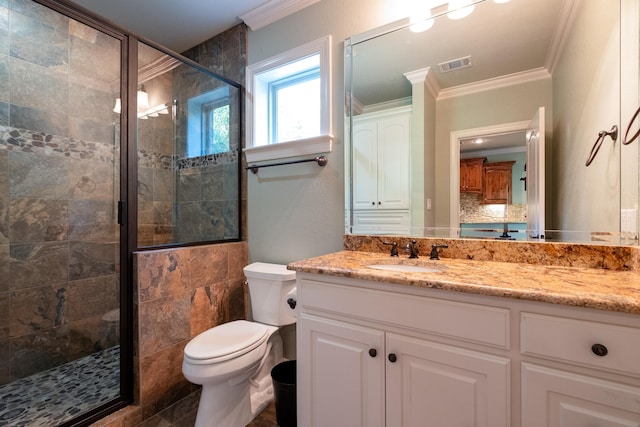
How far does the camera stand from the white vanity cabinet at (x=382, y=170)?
1.59 meters

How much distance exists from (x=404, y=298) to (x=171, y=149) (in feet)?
7.70

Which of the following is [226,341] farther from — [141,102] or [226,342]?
[141,102]

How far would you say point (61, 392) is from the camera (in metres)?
1.62

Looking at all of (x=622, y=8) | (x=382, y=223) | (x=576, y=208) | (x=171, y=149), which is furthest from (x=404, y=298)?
(x=171, y=149)

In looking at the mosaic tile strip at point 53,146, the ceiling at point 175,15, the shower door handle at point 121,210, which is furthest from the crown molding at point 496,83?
the mosaic tile strip at point 53,146

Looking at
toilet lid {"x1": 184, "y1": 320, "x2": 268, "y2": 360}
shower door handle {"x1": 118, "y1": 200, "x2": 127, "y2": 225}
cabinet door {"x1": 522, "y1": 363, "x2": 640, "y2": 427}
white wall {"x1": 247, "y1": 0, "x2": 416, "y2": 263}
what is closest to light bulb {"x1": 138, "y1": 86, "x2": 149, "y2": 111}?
shower door handle {"x1": 118, "y1": 200, "x2": 127, "y2": 225}

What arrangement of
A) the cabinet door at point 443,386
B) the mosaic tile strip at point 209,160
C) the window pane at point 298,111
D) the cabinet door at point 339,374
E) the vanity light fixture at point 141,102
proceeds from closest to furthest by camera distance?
the cabinet door at point 443,386, the cabinet door at point 339,374, the vanity light fixture at point 141,102, the window pane at point 298,111, the mosaic tile strip at point 209,160

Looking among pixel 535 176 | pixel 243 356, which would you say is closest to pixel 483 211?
pixel 535 176

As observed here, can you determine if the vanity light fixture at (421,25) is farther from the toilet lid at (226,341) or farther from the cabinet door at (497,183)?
the toilet lid at (226,341)

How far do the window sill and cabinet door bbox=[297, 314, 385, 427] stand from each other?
106cm

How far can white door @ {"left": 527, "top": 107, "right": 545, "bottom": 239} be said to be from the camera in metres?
1.24

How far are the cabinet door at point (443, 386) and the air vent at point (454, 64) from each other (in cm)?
134

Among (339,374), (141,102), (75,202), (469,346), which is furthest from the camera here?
(75,202)

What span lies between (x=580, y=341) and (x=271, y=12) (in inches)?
94.0
